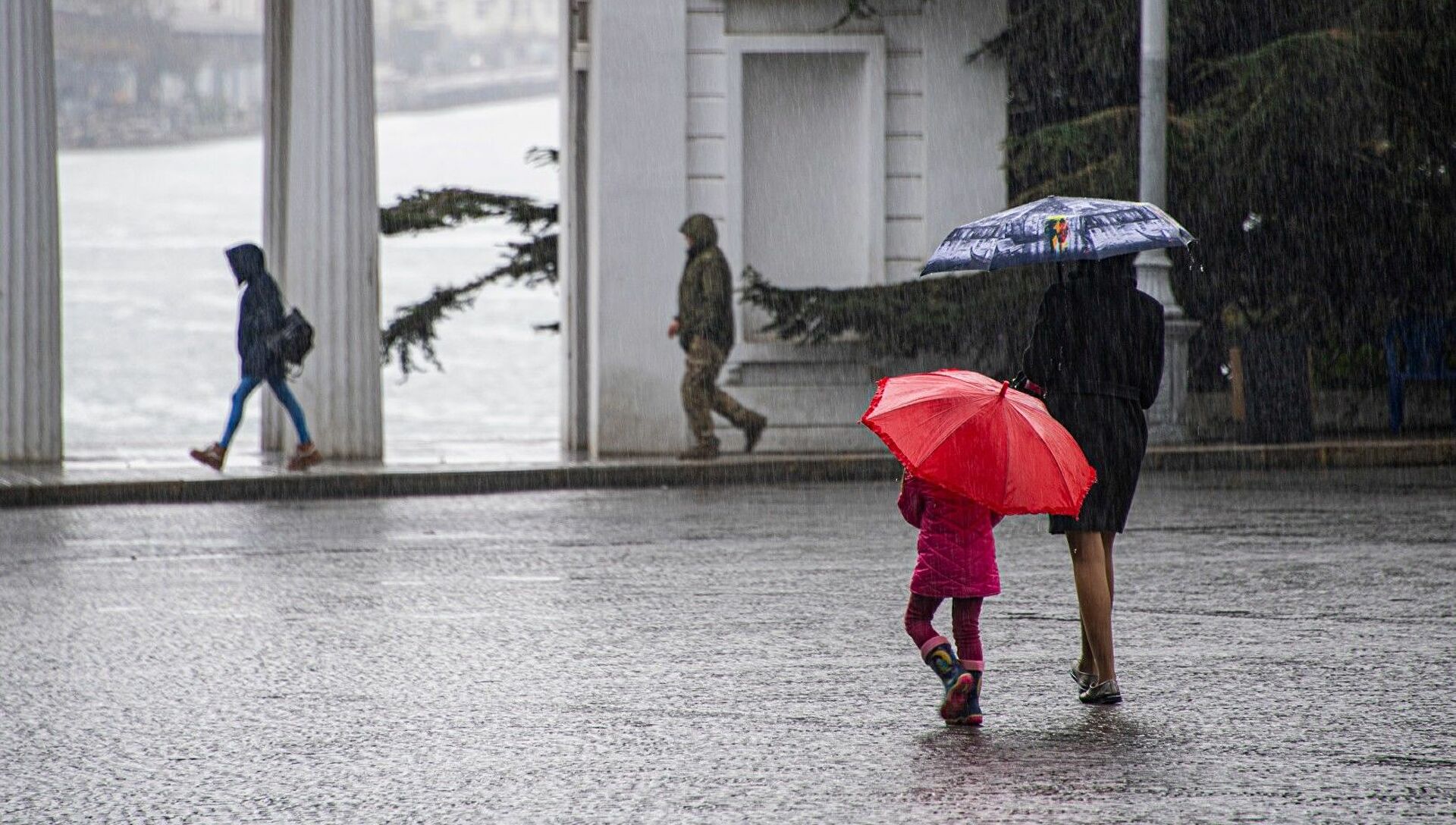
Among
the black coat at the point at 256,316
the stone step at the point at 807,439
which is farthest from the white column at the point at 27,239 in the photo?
the stone step at the point at 807,439

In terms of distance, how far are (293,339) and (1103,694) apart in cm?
1035

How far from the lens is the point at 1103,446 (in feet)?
19.9

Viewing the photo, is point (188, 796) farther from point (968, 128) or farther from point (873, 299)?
point (968, 128)

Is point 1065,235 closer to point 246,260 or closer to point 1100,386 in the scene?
point 1100,386

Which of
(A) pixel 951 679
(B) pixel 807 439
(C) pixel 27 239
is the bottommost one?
(B) pixel 807 439

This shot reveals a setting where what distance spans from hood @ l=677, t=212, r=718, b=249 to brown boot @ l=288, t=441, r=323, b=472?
3535 millimetres

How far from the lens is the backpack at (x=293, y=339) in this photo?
1524 centimetres

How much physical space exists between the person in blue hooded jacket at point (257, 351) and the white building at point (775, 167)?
10.9ft

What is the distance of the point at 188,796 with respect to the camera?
4.95 meters

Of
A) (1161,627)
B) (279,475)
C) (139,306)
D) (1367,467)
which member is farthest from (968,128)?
(139,306)

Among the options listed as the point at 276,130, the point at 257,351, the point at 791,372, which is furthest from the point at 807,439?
the point at 276,130

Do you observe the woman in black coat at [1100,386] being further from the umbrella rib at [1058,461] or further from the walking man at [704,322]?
the walking man at [704,322]

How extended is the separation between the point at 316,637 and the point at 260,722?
1692 mm

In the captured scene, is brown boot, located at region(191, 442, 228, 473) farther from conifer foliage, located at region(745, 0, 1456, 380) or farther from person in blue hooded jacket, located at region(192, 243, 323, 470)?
conifer foliage, located at region(745, 0, 1456, 380)
